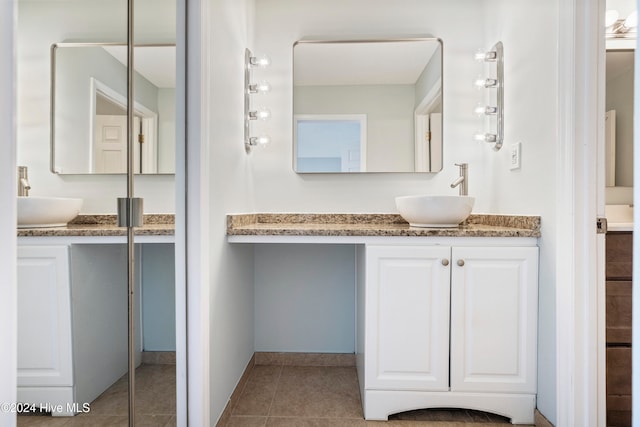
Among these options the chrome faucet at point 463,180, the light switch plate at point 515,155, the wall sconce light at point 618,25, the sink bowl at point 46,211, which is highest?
the wall sconce light at point 618,25

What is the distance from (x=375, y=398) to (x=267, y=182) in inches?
52.0

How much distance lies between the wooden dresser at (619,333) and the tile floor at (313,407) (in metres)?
0.44

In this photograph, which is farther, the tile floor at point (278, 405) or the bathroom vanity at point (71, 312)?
the tile floor at point (278, 405)

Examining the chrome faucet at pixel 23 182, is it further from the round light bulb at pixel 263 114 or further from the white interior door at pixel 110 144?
the round light bulb at pixel 263 114

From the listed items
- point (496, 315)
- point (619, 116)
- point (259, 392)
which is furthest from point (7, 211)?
point (619, 116)

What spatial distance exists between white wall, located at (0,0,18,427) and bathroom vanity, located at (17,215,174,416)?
22 mm

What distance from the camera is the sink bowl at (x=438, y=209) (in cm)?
158

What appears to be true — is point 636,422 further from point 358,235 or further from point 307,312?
point 307,312

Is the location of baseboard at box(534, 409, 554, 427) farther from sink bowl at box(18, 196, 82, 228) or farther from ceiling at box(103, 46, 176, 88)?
ceiling at box(103, 46, 176, 88)

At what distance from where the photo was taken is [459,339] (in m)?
1.49

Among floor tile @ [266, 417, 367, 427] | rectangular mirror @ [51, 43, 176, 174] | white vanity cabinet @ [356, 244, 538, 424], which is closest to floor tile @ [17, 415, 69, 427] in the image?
rectangular mirror @ [51, 43, 176, 174]

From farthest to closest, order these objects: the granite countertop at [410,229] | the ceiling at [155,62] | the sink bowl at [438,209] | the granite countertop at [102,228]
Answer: the sink bowl at [438,209] < the granite countertop at [410,229] < the ceiling at [155,62] < the granite countertop at [102,228]

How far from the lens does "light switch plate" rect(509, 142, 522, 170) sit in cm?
163

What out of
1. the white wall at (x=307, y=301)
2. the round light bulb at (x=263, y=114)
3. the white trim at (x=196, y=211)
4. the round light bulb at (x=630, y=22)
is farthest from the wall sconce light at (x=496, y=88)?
the white trim at (x=196, y=211)
